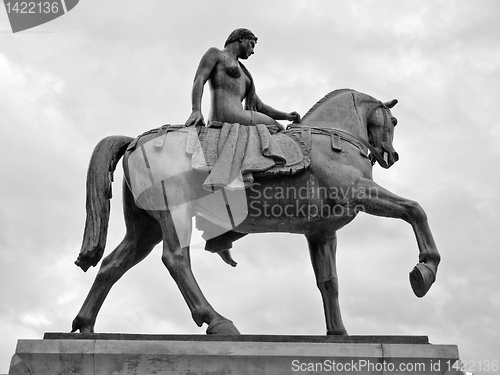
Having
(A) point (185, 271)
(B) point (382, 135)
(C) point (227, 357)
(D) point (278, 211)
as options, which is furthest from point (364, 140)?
(C) point (227, 357)

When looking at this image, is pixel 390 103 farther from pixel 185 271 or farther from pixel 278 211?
pixel 185 271

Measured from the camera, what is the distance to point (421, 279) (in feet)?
24.6

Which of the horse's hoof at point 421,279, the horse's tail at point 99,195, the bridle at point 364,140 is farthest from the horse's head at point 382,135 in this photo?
the horse's tail at point 99,195

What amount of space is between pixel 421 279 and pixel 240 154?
2.19 metres

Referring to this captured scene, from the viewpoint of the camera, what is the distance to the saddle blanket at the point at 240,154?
7945 millimetres

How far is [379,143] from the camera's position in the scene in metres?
8.97

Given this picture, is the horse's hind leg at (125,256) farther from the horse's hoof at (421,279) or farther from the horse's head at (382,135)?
the horse's hoof at (421,279)

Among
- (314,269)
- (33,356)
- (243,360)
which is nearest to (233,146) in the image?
(314,269)

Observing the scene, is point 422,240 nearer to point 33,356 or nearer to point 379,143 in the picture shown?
point 379,143

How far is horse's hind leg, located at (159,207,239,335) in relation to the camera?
7.61 m

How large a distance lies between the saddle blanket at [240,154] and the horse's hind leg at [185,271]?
1.59ft

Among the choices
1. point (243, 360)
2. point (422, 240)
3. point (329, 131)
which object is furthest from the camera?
point (329, 131)

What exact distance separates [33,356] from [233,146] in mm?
2836

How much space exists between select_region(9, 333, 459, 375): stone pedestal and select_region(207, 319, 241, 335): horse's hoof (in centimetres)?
32
